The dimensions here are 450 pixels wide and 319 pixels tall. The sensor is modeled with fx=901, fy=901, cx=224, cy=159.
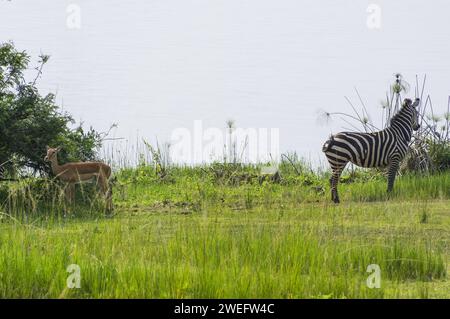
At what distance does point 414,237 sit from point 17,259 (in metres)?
5.08

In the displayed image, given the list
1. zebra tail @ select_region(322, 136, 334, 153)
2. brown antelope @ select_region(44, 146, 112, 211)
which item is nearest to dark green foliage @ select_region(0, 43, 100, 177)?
brown antelope @ select_region(44, 146, 112, 211)

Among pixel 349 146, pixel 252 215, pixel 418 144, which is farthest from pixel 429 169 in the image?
pixel 252 215

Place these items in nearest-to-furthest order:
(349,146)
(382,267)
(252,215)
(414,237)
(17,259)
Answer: (17,259), (382,267), (414,237), (252,215), (349,146)

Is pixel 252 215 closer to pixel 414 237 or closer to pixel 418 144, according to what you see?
pixel 414 237

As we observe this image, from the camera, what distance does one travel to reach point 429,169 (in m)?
20.4

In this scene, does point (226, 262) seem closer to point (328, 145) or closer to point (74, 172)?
point (74, 172)

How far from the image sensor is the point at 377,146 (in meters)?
18.1

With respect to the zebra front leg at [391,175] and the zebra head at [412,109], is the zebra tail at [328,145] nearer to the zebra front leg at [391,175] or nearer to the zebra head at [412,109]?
the zebra front leg at [391,175]

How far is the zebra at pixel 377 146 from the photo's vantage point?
1753 centimetres

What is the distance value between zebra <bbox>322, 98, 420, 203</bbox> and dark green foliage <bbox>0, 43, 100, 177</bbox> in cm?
500

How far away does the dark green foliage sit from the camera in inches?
604

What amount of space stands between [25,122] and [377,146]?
7005mm

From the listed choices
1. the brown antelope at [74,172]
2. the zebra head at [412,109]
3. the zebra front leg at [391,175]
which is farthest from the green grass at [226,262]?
the zebra head at [412,109]

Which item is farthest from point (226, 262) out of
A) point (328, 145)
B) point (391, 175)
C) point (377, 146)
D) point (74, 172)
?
point (377, 146)
